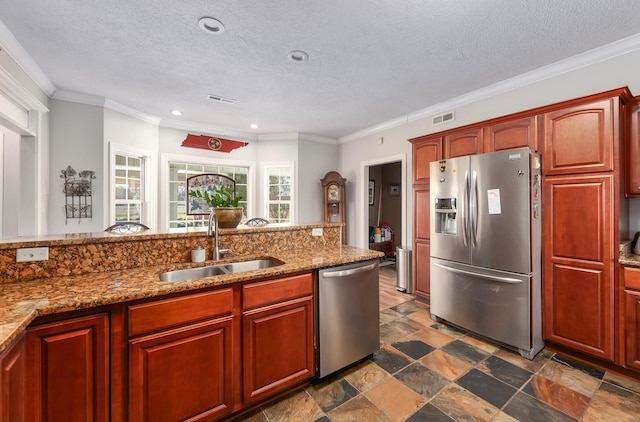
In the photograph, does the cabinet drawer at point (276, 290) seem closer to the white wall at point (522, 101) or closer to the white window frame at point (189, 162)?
the white wall at point (522, 101)

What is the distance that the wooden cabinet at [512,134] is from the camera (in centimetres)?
249

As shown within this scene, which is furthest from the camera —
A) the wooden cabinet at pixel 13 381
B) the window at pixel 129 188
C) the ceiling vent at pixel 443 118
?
the window at pixel 129 188

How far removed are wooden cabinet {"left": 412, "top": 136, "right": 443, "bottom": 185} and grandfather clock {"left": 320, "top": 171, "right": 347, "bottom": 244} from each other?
75.7 inches

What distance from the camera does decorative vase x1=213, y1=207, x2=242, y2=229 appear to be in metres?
2.10

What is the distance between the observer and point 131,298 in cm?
129

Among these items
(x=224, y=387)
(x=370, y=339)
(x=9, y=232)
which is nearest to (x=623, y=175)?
(x=370, y=339)

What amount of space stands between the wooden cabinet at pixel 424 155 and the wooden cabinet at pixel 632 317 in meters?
1.94

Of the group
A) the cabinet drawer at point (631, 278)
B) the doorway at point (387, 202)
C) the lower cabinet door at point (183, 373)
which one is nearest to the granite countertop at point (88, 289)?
the lower cabinet door at point (183, 373)

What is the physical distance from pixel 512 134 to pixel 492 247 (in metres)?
1.15

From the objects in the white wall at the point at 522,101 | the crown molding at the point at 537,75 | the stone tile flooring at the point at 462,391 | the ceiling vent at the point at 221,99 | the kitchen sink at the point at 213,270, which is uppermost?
the ceiling vent at the point at 221,99

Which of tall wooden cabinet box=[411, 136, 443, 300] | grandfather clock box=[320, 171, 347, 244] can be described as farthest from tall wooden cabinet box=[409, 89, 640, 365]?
grandfather clock box=[320, 171, 347, 244]

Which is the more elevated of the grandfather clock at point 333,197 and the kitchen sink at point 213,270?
the grandfather clock at point 333,197

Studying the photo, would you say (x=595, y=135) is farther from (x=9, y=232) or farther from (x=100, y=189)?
(x=9, y=232)

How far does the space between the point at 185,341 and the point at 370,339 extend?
4.83 feet
